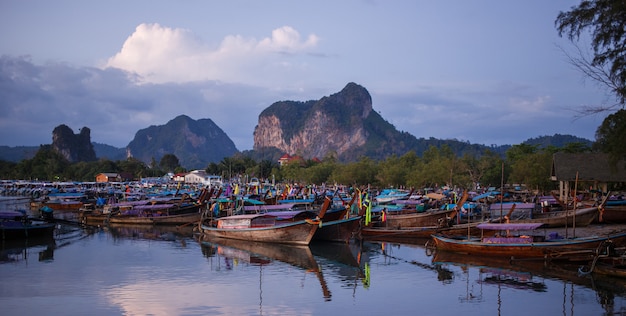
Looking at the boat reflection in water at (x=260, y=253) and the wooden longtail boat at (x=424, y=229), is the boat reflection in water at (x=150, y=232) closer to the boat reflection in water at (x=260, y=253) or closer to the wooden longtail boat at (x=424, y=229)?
the boat reflection in water at (x=260, y=253)

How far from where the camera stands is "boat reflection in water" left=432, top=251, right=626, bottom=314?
19.3m

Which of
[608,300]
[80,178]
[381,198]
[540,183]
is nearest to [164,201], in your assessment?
[381,198]

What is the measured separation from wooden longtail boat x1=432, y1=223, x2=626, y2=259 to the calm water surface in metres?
0.53

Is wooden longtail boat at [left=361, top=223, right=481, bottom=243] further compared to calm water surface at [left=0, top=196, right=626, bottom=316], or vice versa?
wooden longtail boat at [left=361, top=223, right=481, bottom=243]

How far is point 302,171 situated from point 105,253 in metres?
80.6

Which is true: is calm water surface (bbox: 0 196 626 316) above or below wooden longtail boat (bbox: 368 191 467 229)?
below

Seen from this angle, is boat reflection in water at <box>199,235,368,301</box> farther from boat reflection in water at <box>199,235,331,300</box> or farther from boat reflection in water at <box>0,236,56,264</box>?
boat reflection in water at <box>0,236,56,264</box>

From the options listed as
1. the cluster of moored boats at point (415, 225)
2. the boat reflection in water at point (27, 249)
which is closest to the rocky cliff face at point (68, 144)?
the cluster of moored boats at point (415, 225)

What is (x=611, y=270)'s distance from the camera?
20234mm

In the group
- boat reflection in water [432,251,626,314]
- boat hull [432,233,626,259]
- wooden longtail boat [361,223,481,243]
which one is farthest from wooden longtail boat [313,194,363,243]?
boat hull [432,233,626,259]

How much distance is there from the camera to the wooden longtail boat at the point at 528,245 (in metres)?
22.9

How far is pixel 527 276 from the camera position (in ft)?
72.7

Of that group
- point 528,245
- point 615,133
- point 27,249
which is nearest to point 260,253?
point 27,249

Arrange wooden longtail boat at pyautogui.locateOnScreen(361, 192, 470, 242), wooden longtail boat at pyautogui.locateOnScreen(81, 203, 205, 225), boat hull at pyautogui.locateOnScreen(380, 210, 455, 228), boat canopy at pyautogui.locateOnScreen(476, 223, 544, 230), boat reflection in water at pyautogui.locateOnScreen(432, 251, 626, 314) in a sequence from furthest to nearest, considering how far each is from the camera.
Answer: wooden longtail boat at pyautogui.locateOnScreen(81, 203, 205, 225), boat hull at pyautogui.locateOnScreen(380, 210, 455, 228), wooden longtail boat at pyautogui.locateOnScreen(361, 192, 470, 242), boat canopy at pyautogui.locateOnScreen(476, 223, 544, 230), boat reflection in water at pyautogui.locateOnScreen(432, 251, 626, 314)
